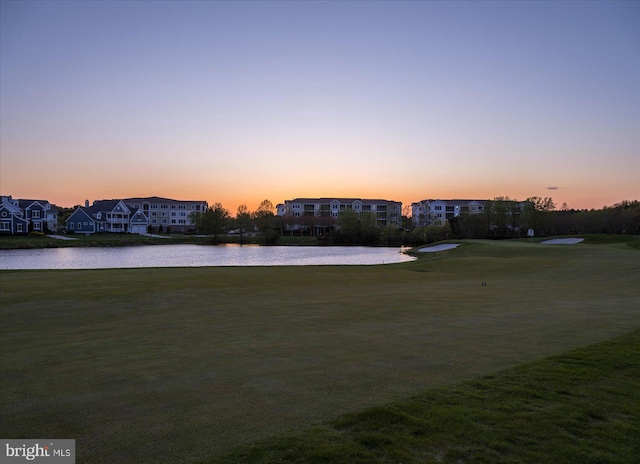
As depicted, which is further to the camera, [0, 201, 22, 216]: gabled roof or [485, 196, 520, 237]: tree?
[485, 196, 520, 237]: tree

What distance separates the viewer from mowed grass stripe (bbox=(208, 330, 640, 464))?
15.2 ft

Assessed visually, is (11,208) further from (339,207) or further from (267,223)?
(339,207)

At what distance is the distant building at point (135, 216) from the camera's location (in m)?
109

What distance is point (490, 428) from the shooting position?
521cm

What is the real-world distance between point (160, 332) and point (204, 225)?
10061 centimetres

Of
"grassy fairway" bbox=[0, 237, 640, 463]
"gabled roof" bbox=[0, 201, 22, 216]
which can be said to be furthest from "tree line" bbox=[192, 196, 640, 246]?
"grassy fairway" bbox=[0, 237, 640, 463]

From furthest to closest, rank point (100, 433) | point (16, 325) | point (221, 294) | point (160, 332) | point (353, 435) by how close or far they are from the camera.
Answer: point (221, 294) < point (16, 325) < point (160, 332) < point (100, 433) < point (353, 435)

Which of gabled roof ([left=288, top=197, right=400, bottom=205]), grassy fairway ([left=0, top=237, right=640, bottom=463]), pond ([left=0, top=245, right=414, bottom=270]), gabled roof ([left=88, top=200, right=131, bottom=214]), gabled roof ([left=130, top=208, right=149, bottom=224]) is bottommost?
pond ([left=0, top=245, right=414, bottom=270])

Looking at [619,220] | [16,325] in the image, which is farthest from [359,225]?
[16,325]

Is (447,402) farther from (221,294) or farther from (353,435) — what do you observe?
(221,294)

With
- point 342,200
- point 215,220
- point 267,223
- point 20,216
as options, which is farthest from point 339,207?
point 20,216

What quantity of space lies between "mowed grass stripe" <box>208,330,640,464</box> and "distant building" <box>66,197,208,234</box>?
384 ft

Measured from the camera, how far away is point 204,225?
4323 inches

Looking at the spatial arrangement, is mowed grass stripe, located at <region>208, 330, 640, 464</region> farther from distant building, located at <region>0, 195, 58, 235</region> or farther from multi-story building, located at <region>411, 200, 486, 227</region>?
multi-story building, located at <region>411, 200, 486, 227</region>
